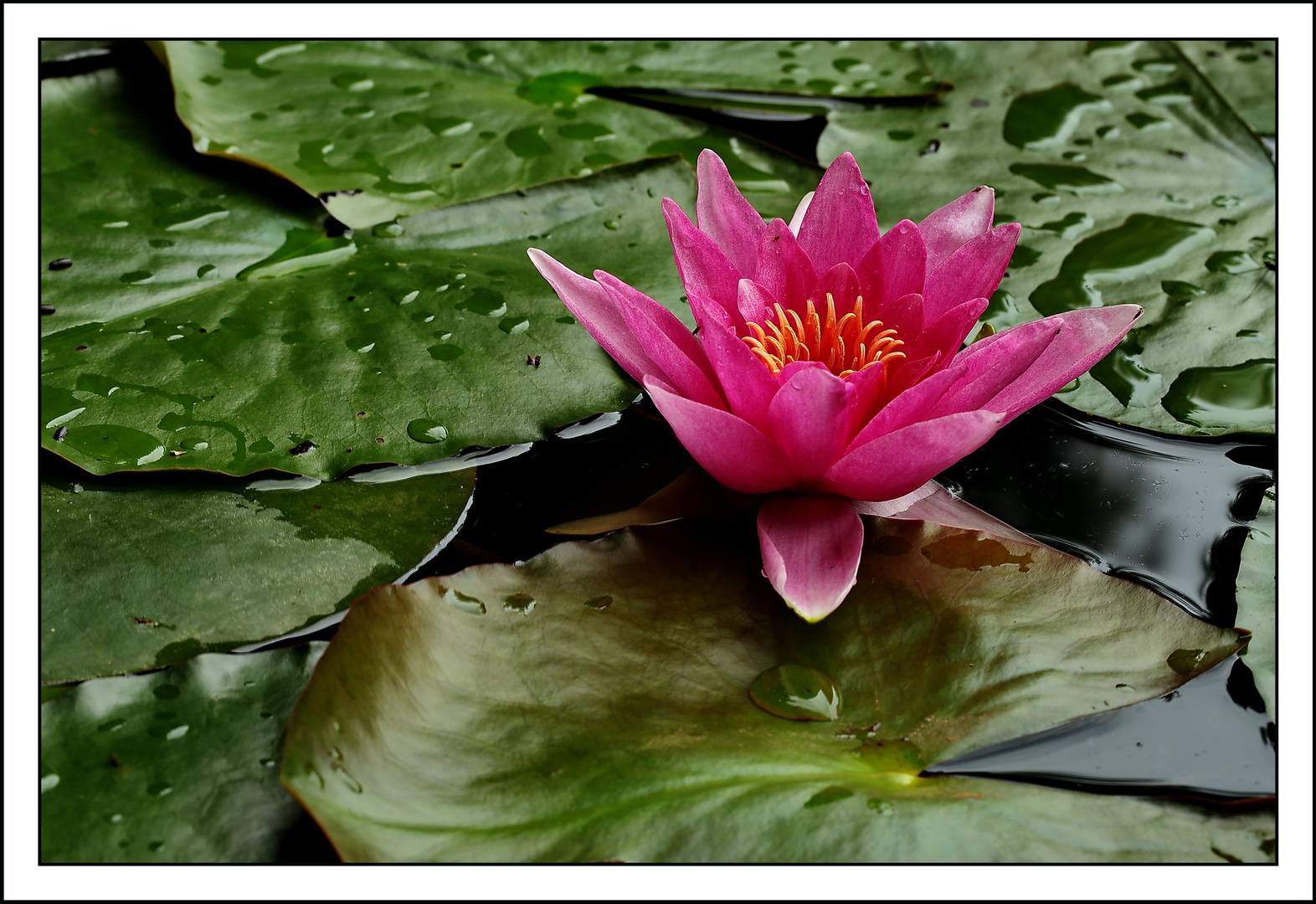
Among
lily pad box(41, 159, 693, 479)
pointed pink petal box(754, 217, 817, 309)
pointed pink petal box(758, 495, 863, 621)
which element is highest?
pointed pink petal box(754, 217, 817, 309)

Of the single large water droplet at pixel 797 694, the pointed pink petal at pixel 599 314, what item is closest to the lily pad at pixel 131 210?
the pointed pink petal at pixel 599 314

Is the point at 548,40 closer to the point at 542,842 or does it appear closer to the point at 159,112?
the point at 159,112

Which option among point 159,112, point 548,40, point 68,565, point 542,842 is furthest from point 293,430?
point 548,40

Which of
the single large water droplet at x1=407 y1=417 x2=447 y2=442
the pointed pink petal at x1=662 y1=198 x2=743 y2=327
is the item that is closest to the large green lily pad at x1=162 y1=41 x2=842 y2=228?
the single large water droplet at x1=407 y1=417 x2=447 y2=442

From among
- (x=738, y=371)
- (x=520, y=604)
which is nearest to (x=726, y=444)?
(x=738, y=371)

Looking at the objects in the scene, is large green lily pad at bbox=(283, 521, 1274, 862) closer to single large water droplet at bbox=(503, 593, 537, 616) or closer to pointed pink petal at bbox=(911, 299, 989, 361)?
single large water droplet at bbox=(503, 593, 537, 616)

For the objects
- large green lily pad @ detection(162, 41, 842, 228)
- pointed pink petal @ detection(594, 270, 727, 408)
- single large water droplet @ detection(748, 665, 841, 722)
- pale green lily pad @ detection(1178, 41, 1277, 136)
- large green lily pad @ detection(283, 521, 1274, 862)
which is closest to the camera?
large green lily pad @ detection(283, 521, 1274, 862)

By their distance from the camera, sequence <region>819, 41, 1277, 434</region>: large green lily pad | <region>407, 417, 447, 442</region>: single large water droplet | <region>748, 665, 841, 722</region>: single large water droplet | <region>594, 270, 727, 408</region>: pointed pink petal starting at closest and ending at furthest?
<region>748, 665, 841, 722</region>: single large water droplet, <region>594, 270, 727, 408</region>: pointed pink petal, <region>407, 417, 447, 442</region>: single large water droplet, <region>819, 41, 1277, 434</region>: large green lily pad

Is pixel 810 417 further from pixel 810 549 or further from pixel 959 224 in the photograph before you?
pixel 959 224
